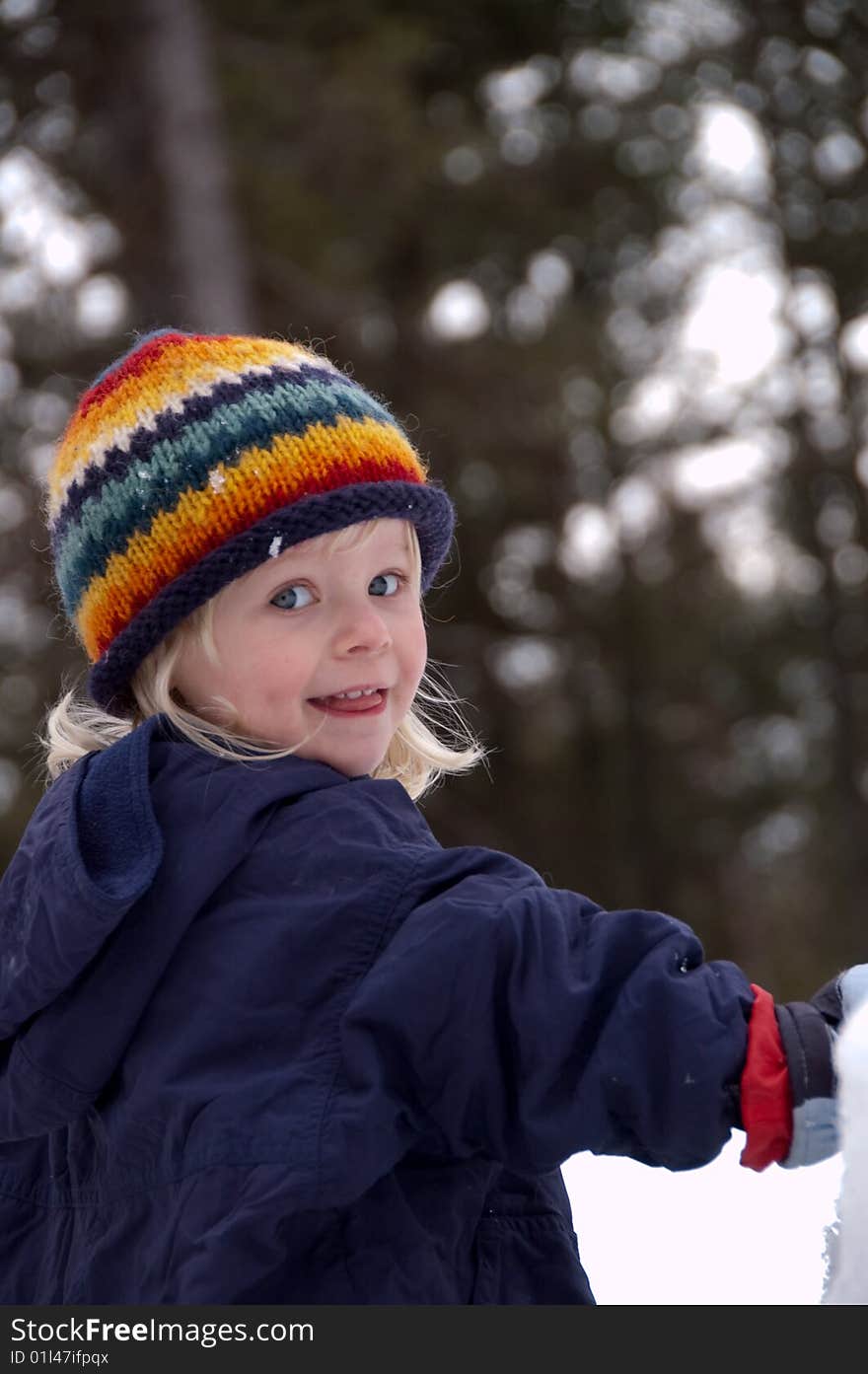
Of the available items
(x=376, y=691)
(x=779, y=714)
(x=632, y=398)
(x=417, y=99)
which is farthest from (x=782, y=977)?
(x=376, y=691)

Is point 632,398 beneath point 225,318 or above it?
beneath

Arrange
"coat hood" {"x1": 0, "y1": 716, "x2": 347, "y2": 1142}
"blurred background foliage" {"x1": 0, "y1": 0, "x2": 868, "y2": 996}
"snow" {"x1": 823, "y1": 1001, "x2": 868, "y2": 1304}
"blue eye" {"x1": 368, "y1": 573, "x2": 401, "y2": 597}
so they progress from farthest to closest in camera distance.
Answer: "blurred background foliage" {"x1": 0, "y1": 0, "x2": 868, "y2": 996}, "blue eye" {"x1": 368, "y1": 573, "x2": 401, "y2": 597}, "coat hood" {"x1": 0, "y1": 716, "x2": 347, "y2": 1142}, "snow" {"x1": 823, "y1": 1001, "x2": 868, "y2": 1304}

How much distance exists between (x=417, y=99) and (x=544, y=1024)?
947 cm

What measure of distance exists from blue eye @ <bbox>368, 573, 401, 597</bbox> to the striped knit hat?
8 centimetres

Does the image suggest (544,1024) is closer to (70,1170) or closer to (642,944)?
(642,944)

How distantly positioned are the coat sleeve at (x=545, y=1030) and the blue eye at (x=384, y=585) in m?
0.45

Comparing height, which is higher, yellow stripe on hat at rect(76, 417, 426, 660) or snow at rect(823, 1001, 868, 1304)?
yellow stripe on hat at rect(76, 417, 426, 660)

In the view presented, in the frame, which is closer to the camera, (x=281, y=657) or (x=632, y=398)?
(x=281, y=657)

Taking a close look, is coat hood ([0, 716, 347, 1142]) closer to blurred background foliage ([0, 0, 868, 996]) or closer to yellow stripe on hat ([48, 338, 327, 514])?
yellow stripe on hat ([48, 338, 327, 514])

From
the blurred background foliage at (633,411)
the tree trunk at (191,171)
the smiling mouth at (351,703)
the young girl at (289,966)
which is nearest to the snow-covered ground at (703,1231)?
the young girl at (289,966)

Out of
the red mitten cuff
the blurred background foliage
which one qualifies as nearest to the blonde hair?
the red mitten cuff

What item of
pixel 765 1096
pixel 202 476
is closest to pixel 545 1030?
pixel 765 1096

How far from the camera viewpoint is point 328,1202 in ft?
4.50

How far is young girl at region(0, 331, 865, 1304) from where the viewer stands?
1354 millimetres
